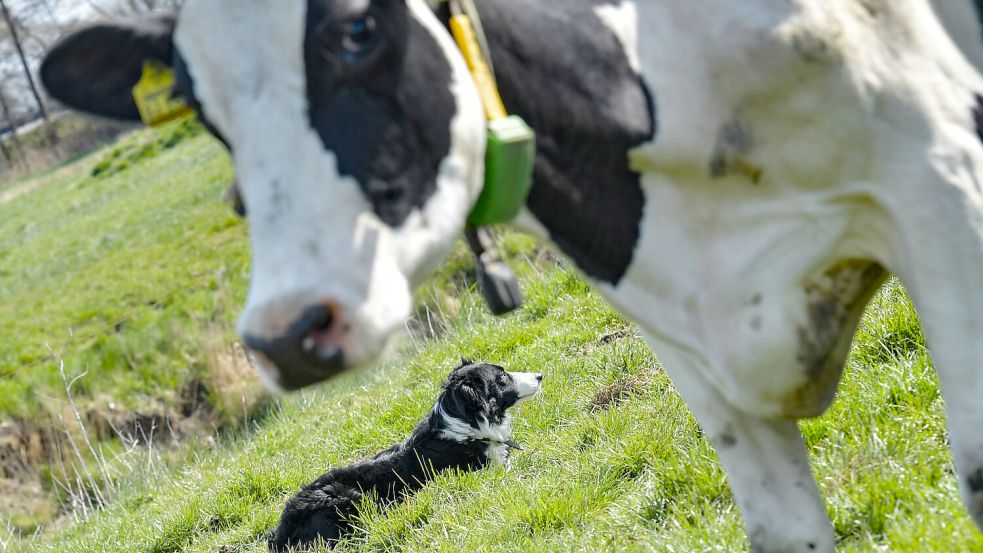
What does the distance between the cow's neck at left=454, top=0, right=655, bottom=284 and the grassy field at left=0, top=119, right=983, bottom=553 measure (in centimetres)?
126

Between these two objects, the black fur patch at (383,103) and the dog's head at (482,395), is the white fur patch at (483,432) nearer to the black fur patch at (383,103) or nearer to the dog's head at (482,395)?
the dog's head at (482,395)

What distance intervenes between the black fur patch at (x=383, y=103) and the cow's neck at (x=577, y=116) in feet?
0.82

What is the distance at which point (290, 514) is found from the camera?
6363 mm

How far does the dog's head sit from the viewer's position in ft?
22.0

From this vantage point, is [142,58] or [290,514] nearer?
[142,58]

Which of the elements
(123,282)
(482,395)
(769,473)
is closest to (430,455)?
(482,395)

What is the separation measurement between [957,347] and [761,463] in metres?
0.63

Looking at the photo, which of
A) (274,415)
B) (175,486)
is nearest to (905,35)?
(175,486)

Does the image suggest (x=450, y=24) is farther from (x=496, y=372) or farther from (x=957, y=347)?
(x=496, y=372)

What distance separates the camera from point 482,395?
6848mm

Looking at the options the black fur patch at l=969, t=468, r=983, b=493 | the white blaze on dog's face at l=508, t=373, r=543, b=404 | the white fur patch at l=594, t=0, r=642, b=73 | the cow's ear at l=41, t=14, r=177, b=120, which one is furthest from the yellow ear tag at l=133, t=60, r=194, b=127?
the white blaze on dog's face at l=508, t=373, r=543, b=404

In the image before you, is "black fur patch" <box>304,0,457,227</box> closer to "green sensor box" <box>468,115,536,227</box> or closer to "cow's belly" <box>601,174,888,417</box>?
"green sensor box" <box>468,115,536,227</box>

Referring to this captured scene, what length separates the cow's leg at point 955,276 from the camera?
2.36m

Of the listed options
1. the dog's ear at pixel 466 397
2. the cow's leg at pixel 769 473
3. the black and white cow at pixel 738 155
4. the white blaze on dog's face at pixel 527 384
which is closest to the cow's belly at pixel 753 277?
the black and white cow at pixel 738 155
